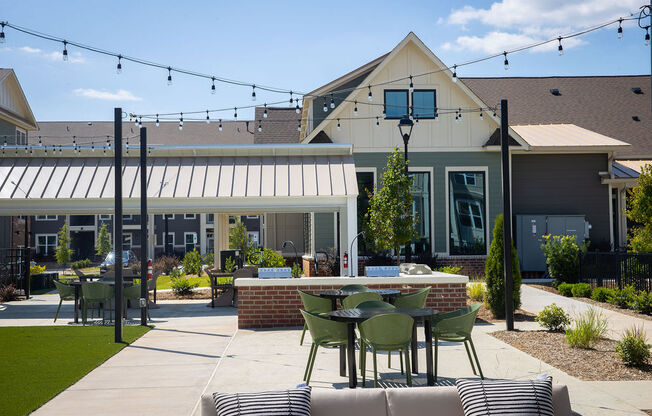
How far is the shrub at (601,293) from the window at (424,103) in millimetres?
9030

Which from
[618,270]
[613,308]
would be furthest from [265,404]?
[618,270]

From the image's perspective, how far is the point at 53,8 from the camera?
38.0 feet

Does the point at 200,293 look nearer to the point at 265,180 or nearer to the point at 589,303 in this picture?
the point at 265,180

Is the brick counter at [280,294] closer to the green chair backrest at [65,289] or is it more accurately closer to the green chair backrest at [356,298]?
the green chair backrest at [356,298]

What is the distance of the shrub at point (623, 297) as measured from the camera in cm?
1457

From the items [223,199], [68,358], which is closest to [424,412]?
[68,358]

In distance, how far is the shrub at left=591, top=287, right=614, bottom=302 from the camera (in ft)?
51.3

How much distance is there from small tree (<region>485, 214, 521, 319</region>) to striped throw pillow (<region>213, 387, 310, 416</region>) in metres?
9.39

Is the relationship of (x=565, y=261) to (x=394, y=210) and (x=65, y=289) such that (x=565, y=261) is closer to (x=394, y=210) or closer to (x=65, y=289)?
(x=394, y=210)

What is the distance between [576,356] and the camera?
9.15 metres

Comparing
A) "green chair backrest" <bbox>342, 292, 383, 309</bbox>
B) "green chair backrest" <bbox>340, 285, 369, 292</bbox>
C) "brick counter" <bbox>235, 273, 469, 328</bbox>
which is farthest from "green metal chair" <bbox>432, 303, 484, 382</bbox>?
"brick counter" <bbox>235, 273, 469, 328</bbox>

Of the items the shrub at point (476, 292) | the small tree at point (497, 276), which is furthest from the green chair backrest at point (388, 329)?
the shrub at point (476, 292)

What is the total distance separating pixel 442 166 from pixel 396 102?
278cm

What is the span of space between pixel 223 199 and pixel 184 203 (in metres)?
0.99
